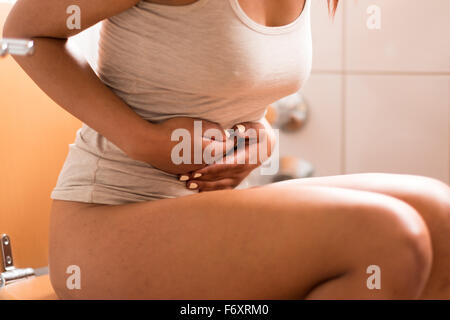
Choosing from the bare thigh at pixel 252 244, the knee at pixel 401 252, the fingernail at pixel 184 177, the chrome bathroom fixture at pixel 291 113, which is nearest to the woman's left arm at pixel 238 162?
the fingernail at pixel 184 177

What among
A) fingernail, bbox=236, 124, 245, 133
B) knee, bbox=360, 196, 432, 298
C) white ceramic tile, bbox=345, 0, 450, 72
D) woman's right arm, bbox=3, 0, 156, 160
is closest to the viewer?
knee, bbox=360, 196, 432, 298

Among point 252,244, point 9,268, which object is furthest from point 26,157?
point 252,244

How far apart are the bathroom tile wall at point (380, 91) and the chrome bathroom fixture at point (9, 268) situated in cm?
65

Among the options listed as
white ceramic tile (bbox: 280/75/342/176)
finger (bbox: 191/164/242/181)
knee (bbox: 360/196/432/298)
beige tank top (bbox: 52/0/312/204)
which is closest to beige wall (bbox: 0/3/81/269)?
beige tank top (bbox: 52/0/312/204)

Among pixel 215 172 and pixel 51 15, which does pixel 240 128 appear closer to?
pixel 215 172

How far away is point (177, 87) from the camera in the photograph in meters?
0.52

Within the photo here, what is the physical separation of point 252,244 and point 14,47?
0.81 feet

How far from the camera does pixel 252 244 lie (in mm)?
403

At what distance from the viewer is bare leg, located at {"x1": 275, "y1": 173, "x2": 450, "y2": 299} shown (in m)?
0.46

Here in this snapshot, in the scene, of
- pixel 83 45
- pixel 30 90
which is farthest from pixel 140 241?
pixel 83 45

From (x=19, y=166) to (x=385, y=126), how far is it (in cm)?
76

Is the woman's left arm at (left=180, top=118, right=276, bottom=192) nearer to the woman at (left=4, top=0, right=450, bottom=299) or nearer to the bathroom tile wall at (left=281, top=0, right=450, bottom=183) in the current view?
the woman at (left=4, top=0, right=450, bottom=299)

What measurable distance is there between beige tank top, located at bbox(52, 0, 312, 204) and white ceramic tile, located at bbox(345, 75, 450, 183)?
608 mm
